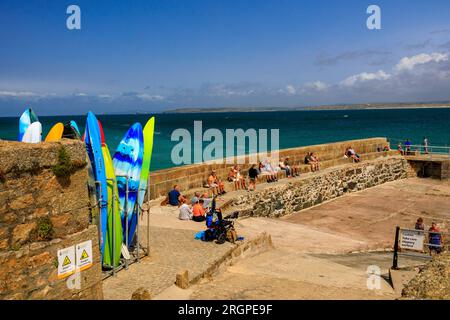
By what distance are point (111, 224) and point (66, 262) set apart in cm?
289

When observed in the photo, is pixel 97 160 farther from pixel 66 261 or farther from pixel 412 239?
pixel 412 239

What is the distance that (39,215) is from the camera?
451 centimetres

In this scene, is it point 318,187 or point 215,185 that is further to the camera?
point 318,187

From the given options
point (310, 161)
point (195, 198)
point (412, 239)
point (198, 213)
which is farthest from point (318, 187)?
point (412, 239)

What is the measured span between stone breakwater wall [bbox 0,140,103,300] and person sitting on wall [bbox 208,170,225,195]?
30.8ft

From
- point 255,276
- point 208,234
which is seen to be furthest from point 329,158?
point 255,276

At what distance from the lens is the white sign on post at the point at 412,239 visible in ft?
30.9

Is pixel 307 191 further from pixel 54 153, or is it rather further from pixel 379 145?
pixel 54 153

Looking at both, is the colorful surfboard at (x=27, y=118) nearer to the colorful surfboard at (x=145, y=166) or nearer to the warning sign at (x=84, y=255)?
the colorful surfboard at (x=145, y=166)

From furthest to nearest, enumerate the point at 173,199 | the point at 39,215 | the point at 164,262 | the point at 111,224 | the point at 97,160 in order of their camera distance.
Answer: the point at 173,199 → the point at 164,262 → the point at 111,224 → the point at 97,160 → the point at 39,215

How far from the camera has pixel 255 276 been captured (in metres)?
7.89

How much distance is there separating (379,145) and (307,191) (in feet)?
28.7

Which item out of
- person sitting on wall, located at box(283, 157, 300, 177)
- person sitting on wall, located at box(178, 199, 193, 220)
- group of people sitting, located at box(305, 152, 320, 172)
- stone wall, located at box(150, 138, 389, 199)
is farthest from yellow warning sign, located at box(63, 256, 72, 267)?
group of people sitting, located at box(305, 152, 320, 172)

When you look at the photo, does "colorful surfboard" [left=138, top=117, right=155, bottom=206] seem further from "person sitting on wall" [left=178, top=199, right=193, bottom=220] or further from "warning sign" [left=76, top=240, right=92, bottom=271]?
"warning sign" [left=76, top=240, right=92, bottom=271]
